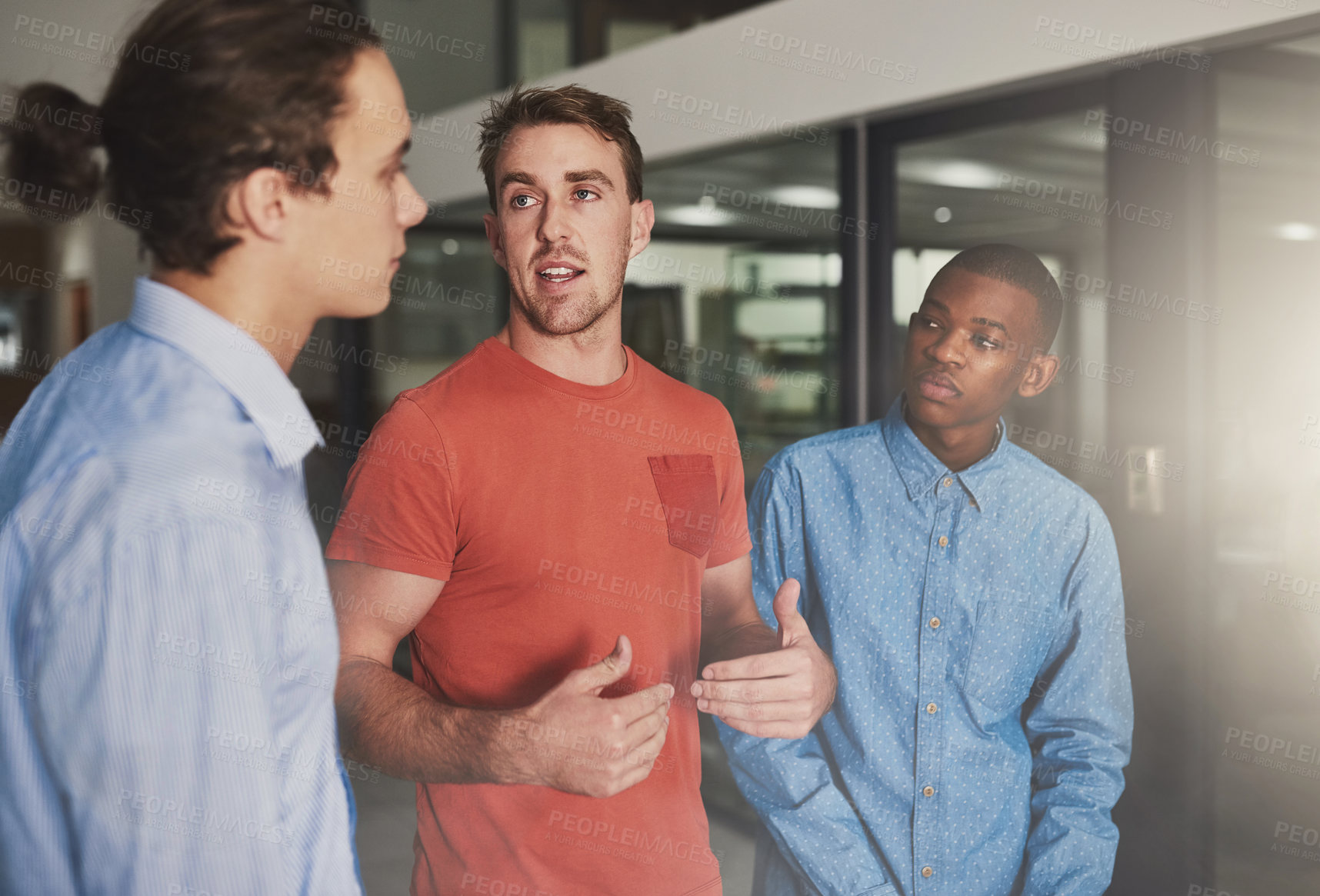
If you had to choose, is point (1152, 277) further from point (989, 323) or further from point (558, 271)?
point (558, 271)

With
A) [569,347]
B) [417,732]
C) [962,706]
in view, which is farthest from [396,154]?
[962,706]

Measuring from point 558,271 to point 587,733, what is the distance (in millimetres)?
708

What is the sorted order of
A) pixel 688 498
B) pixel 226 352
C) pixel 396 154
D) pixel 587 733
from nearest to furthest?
1. pixel 226 352
2. pixel 396 154
3. pixel 587 733
4. pixel 688 498

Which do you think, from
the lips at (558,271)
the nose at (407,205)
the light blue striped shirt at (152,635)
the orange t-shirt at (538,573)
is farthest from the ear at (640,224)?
the light blue striped shirt at (152,635)

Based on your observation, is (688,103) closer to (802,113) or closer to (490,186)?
(802,113)

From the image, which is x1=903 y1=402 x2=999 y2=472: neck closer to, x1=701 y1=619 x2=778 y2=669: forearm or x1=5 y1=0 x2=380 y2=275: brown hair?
x1=701 y1=619 x2=778 y2=669: forearm

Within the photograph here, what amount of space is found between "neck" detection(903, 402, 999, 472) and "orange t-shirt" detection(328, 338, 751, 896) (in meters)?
0.49

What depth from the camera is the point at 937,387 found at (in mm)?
1773

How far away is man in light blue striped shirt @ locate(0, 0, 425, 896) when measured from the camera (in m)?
0.88

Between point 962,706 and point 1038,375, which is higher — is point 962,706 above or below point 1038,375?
below

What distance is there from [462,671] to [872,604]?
2.51ft

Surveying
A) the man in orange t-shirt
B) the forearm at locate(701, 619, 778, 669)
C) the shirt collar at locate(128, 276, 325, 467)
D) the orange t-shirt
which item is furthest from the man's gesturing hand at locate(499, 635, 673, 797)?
the shirt collar at locate(128, 276, 325, 467)

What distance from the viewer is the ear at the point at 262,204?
1054mm

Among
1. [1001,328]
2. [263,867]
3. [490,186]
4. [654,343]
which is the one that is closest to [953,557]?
[1001,328]
